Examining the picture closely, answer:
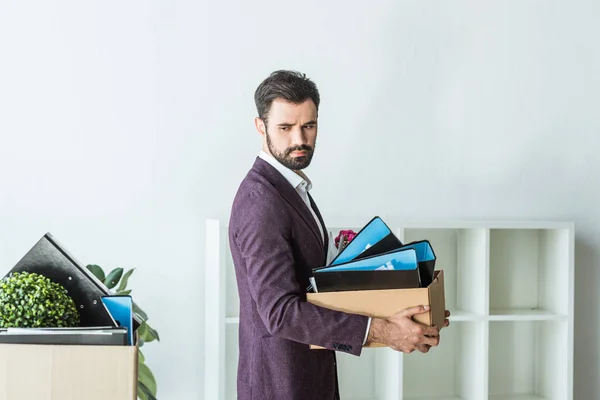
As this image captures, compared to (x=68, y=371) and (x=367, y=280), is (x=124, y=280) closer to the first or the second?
(x=367, y=280)

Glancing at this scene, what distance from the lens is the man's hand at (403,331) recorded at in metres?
1.58

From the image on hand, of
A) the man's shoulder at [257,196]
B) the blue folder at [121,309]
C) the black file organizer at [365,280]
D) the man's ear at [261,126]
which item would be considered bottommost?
the blue folder at [121,309]

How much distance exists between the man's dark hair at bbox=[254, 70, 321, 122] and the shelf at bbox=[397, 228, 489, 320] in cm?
117

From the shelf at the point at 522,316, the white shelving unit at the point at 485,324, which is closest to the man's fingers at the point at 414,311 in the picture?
the white shelving unit at the point at 485,324

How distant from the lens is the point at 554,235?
3.14 metres

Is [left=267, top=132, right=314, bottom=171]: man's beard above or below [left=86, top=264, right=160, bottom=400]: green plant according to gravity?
above

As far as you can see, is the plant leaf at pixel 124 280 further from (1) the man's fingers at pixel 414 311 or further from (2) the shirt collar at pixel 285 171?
(1) the man's fingers at pixel 414 311

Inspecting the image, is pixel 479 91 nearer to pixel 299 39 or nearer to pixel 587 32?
pixel 587 32

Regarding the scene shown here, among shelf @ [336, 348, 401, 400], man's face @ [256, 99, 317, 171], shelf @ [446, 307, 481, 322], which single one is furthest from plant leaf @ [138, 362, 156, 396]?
man's face @ [256, 99, 317, 171]

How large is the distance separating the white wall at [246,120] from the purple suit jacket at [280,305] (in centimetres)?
128

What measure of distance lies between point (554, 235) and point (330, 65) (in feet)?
3.79

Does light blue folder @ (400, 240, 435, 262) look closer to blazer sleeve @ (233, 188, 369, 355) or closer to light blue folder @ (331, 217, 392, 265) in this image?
light blue folder @ (331, 217, 392, 265)

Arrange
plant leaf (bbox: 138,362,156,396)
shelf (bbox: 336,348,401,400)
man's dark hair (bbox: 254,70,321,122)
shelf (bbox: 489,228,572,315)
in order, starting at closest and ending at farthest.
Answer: man's dark hair (bbox: 254,70,321,122)
plant leaf (bbox: 138,362,156,396)
shelf (bbox: 336,348,401,400)
shelf (bbox: 489,228,572,315)

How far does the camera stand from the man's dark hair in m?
1.80
